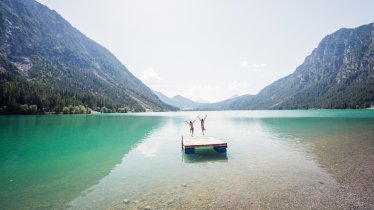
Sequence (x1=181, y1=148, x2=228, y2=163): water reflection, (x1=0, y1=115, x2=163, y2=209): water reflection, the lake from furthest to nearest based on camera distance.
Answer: (x1=181, y1=148, x2=228, y2=163): water reflection, (x1=0, y1=115, x2=163, y2=209): water reflection, the lake

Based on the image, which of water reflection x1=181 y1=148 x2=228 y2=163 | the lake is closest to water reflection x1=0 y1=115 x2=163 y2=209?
the lake

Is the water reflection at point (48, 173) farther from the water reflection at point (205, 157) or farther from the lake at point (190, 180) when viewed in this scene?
the water reflection at point (205, 157)

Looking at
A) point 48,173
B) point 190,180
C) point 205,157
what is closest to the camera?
point 190,180

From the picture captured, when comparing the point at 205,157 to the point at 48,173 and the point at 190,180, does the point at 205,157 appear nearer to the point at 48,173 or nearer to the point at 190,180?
the point at 190,180

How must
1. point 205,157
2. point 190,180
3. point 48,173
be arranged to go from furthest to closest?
point 205,157, point 48,173, point 190,180

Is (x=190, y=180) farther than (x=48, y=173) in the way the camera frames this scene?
No

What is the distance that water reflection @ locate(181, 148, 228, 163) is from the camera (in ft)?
81.5

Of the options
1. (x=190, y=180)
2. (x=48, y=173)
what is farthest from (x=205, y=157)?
(x=48, y=173)

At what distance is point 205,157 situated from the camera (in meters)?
27.0

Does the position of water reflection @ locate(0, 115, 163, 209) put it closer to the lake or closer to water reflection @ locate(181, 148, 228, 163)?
the lake

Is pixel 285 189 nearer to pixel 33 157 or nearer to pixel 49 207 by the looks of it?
pixel 49 207

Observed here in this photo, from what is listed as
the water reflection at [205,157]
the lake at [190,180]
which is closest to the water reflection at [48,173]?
the lake at [190,180]

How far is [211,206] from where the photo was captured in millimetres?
12531

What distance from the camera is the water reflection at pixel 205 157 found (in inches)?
977
